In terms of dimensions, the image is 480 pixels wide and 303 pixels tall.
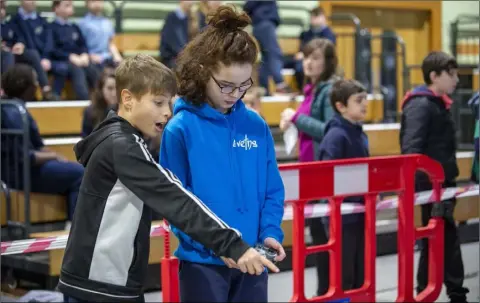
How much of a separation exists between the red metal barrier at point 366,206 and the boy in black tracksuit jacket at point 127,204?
5.41 feet

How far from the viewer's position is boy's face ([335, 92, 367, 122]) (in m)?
4.67

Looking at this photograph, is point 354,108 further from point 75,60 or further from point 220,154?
point 75,60

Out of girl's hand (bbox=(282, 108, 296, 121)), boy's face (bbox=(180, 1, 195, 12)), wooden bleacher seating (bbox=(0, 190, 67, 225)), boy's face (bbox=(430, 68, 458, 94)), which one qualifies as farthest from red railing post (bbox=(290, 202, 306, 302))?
boy's face (bbox=(180, 1, 195, 12))

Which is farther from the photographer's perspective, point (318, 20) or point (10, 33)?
point (318, 20)

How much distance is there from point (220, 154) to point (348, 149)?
198 centimetres

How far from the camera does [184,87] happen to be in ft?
9.39

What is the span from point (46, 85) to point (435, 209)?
13.7 ft

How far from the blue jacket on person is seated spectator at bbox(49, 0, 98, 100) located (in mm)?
67

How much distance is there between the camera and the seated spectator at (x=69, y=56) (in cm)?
815

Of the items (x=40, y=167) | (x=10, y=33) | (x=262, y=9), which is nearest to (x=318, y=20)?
(x=262, y=9)

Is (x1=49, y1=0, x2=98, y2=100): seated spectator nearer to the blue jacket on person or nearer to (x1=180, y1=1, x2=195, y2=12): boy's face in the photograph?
the blue jacket on person

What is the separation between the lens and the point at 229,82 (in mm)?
2748

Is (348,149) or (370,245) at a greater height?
(348,149)

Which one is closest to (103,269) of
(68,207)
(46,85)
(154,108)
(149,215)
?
(149,215)
